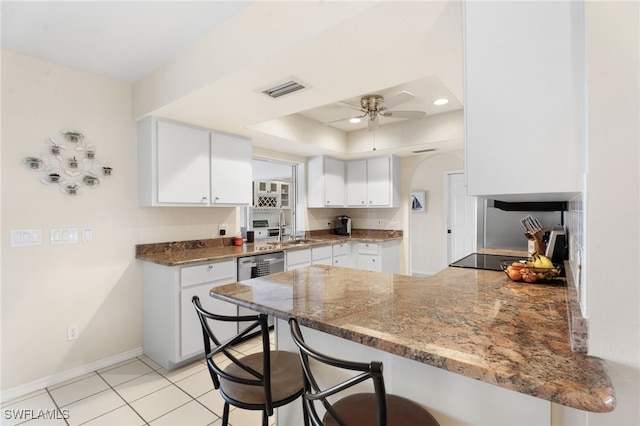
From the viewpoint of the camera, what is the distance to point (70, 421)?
1.94 meters

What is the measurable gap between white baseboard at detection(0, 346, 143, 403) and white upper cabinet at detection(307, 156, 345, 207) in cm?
285

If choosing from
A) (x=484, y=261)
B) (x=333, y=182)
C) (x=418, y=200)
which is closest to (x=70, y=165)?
(x=333, y=182)

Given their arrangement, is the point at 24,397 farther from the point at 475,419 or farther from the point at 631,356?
the point at 631,356

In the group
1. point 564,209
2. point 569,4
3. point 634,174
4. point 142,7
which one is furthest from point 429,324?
point 142,7

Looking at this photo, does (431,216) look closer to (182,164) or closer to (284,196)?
(284,196)

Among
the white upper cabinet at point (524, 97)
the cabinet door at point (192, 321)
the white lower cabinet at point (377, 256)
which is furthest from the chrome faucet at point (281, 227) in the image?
the white upper cabinet at point (524, 97)

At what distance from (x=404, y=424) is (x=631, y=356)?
611mm

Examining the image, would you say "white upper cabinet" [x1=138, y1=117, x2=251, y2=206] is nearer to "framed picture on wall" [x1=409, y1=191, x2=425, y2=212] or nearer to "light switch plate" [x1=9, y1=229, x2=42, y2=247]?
"light switch plate" [x1=9, y1=229, x2=42, y2=247]

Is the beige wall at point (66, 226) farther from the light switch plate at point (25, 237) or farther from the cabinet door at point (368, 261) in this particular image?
the cabinet door at point (368, 261)

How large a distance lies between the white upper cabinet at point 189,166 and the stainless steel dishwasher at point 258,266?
0.65 m

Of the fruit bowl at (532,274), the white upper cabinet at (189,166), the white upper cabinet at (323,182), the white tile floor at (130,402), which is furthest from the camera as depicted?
the white upper cabinet at (323,182)

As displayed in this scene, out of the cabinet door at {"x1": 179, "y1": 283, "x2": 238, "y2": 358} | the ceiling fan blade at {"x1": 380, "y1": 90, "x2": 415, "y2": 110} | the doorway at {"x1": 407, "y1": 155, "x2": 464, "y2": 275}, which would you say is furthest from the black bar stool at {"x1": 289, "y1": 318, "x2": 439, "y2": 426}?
the doorway at {"x1": 407, "y1": 155, "x2": 464, "y2": 275}

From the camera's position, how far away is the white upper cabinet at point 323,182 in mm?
4609

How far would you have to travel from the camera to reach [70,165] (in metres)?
2.49
